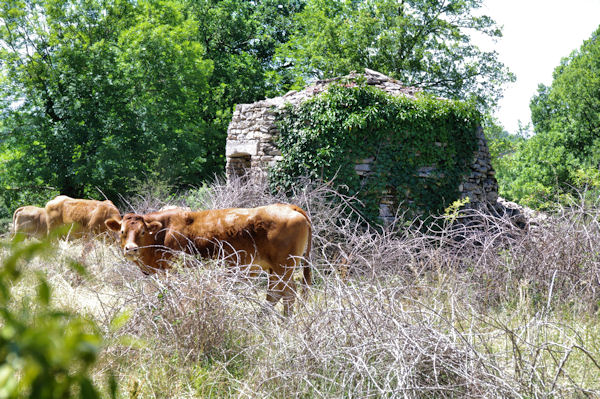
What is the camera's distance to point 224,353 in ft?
11.2

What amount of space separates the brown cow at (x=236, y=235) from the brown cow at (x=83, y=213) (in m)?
2.77

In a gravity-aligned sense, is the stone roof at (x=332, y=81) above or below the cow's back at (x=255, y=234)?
above

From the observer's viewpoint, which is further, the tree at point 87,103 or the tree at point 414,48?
the tree at point 414,48

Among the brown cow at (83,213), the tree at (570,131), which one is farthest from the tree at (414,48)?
the brown cow at (83,213)

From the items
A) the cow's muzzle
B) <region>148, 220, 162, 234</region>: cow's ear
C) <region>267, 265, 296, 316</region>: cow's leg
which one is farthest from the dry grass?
<region>148, 220, 162, 234</region>: cow's ear

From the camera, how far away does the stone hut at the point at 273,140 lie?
974 centimetres

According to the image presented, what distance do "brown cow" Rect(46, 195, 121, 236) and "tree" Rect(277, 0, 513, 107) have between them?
13000 mm

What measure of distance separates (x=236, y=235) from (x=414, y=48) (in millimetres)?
16624

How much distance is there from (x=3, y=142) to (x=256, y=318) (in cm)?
1505

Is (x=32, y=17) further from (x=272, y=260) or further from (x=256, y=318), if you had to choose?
(x=256, y=318)

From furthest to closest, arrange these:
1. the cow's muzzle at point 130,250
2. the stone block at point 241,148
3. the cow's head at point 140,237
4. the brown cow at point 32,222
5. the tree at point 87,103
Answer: the tree at point 87,103 < the stone block at point 241,148 < the brown cow at point 32,222 < the cow's head at point 140,237 < the cow's muzzle at point 130,250

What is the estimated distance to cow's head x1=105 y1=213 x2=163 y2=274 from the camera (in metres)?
4.69

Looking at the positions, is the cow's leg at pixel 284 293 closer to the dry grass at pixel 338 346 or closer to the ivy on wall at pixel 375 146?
the dry grass at pixel 338 346

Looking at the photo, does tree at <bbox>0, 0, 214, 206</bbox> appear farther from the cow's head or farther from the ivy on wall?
the cow's head
